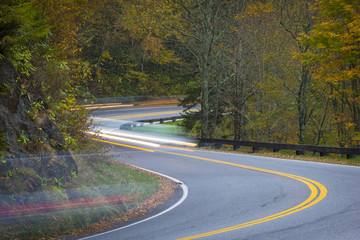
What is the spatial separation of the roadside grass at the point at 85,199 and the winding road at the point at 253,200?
0.98 metres

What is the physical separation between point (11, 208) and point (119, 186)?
154 inches

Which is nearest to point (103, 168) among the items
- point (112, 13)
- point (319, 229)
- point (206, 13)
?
point (319, 229)

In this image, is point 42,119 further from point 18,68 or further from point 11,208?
Result: point 11,208

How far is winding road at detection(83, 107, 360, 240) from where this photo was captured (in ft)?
26.1

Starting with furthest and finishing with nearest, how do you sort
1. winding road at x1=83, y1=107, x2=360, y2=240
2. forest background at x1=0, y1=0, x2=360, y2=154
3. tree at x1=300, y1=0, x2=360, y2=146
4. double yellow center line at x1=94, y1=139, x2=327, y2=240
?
tree at x1=300, y1=0, x2=360, y2=146 → forest background at x1=0, y1=0, x2=360, y2=154 → double yellow center line at x1=94, y1=139, x2=327, y2=240 → winding road at x1=83, y1=107, x2=360, y2=240

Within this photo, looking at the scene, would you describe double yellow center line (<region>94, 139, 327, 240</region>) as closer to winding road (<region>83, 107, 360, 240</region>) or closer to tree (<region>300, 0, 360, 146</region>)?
winding road (<region>83, 107, 360, 240</region>)

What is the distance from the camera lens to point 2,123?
29.6 ft

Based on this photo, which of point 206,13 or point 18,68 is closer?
point 18,68

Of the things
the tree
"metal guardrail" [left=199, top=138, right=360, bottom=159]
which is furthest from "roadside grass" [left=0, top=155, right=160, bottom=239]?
the tree

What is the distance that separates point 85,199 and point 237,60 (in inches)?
730

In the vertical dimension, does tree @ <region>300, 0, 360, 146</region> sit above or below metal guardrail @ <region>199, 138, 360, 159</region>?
above

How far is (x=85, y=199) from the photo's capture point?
9883 millimetres

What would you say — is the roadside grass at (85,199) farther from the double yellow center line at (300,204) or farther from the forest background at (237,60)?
the double yellow center line at (300,204)

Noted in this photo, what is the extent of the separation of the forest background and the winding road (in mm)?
4099
